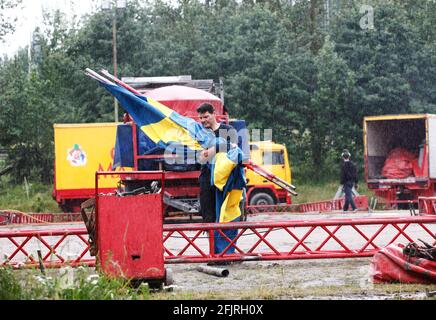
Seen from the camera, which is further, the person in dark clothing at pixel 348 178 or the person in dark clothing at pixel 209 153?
the person in dark clothing at pixel 348 178

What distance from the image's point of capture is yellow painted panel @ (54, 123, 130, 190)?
98.8 ft

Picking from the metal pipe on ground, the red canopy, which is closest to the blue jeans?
the red canopy

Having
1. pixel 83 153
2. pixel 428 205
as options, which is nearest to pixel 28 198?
pixel 83 153

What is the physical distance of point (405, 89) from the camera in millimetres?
40531

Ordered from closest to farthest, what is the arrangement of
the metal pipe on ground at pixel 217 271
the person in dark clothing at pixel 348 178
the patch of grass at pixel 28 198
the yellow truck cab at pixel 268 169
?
the metal pipe on ground at pixel 217 271 < the person in dark clothing at pixel 348 178 < the yellow truck cab at pixel 268 169 < the patch of grass at pixel 28 198

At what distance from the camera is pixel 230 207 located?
40.5ft

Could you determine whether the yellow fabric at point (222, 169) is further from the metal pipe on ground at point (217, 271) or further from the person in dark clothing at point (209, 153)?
the metal pipe on ground at point (217, 271)

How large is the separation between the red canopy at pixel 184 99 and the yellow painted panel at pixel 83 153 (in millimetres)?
8761

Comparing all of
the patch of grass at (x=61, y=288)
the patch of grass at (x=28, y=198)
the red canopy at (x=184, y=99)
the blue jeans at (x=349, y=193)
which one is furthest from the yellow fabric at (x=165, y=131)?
the patch of grass at (x=28, y=198)

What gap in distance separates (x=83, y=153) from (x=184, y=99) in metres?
10.0

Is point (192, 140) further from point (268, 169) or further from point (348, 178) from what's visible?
point (268, 169)

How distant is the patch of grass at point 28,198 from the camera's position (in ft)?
119

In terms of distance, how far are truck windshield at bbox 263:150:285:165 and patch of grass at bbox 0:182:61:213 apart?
8861mm
